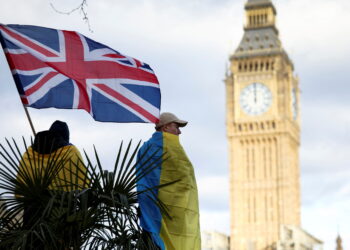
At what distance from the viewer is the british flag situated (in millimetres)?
8000

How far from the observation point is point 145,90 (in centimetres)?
854

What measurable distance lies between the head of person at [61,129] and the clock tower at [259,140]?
6994 centimetres

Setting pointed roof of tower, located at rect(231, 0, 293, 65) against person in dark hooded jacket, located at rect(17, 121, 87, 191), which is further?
pointed roof of tower, located at rect(231, 0, 293, 65)

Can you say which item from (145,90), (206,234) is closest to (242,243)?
(206,234)

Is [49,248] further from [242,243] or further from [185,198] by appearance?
[242,243]

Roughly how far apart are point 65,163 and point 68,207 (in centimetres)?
50

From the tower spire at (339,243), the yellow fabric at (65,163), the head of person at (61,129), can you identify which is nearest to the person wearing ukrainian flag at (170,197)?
the yellow fabric at (65,163)

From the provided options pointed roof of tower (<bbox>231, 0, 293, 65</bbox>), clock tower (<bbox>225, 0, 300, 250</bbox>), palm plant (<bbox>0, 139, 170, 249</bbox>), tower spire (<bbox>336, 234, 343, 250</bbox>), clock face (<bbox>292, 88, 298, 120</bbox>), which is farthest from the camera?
clock face (<bbox>292, 88, 298, 120</bbox>)

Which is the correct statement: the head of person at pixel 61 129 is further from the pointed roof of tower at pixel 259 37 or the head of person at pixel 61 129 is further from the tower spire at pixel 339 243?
the tower spire at pixel 339 243

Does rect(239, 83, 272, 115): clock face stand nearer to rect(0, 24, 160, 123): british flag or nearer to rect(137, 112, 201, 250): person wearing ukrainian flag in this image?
rect(0, 24, 160, 123): british flag

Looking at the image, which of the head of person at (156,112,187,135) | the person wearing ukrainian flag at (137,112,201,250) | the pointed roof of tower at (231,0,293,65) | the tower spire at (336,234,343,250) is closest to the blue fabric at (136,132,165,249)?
the person wearing ukrainian flag at (137,112,201,250)

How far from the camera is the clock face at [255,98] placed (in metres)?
78.1

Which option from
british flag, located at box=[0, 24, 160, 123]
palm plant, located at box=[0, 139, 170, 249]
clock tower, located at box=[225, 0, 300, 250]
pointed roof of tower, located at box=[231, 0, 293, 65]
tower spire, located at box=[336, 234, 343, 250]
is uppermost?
pointed roof of tower, located at box=[231, 0, 293, 65]

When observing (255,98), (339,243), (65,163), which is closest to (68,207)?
(65,163)
